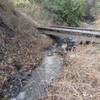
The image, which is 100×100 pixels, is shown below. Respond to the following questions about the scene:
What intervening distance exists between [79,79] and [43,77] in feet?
4.55

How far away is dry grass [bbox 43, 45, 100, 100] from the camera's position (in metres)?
5.89

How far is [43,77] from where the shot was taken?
24.9 feet

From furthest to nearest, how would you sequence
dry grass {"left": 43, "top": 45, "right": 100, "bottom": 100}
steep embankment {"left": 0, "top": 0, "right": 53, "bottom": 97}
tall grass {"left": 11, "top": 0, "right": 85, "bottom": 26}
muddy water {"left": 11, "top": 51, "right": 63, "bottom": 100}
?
tall grass {"left": 11, "top": 0, "right": 85, "bottom": 26}, steep embankment {"left": 0, "top": 0, "right": 53, "bottom": 97}, muddy water {"left": 11, "top": 51, "right": 63, "bottom": 100}, dry grass {"left": 43, "top": 45, "right": 100, "bottom": 100}

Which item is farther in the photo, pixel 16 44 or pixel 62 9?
pixel 62 9

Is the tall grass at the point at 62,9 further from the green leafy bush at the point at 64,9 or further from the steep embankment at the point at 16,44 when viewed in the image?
the steep embankment at the point at 16,44

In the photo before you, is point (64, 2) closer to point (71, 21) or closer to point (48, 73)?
point (71, 21)

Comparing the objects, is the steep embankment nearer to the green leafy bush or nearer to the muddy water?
the muddy water

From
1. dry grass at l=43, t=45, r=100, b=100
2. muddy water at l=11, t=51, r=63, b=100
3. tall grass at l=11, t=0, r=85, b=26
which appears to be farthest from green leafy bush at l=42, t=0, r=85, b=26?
dry grass at l=43, t=45, r=100, b=100

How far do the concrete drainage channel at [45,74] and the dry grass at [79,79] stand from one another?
332 millimetres

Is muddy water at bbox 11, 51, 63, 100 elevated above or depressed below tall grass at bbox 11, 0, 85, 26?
below

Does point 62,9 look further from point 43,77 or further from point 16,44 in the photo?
point 43,77

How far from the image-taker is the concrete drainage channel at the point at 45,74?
6.61 metres

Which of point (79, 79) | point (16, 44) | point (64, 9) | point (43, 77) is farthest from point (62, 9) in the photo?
point (79, 79)

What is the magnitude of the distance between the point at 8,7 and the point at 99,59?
5.05m
